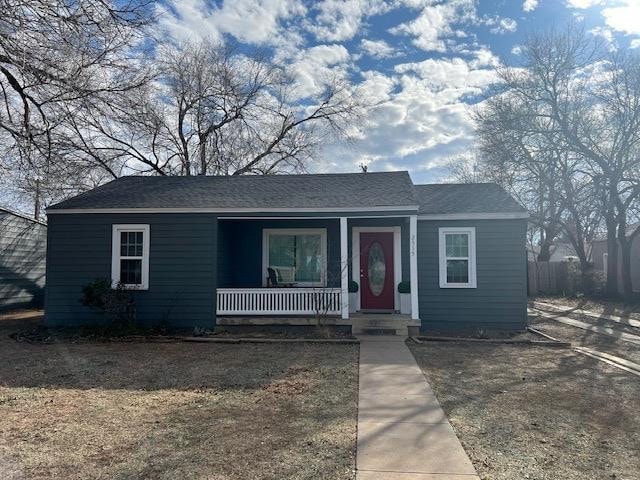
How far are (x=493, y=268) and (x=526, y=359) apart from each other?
3.25 meters

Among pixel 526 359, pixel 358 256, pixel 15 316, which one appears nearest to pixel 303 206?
pixel 358 256

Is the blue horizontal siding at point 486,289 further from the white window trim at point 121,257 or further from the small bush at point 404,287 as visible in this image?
the white window trim at point 121,257

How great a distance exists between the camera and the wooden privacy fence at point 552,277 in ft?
75.4

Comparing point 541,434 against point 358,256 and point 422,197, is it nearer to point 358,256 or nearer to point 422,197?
point 358,256

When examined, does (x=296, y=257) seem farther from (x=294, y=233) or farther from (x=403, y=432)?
(x=403, y=432)

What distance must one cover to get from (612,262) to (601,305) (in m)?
4.29

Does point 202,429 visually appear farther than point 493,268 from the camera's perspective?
No

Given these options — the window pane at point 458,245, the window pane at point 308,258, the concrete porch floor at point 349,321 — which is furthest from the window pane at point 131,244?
the window pane at point 458,245

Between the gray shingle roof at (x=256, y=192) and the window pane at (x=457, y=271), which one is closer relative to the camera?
the gray shingle roof at (x=256, y=192)

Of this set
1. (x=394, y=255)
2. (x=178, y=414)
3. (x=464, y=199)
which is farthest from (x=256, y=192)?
(x=178, y=414)

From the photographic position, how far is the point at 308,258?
12.6 metres

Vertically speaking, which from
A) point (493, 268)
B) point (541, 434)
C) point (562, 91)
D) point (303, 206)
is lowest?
point (541, 434)

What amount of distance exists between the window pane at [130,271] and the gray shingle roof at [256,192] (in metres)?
1.41

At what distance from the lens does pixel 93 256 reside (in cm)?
1139
